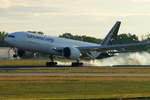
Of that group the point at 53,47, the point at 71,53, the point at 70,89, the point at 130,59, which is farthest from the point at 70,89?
the point at 130,59

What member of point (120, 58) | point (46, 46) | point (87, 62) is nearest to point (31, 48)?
point (46, 46)

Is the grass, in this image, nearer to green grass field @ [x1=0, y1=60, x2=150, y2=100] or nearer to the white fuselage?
green grass field @ [x1=0, y1=60, x2=150, y2=100]

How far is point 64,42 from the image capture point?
83312mm

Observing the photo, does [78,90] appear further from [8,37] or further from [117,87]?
[8,37]

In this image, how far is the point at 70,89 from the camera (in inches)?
1571

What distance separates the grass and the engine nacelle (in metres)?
32.7

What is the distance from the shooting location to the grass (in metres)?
34.6

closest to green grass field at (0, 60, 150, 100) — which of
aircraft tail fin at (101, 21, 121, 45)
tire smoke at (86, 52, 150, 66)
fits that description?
aircraft tail fin at (101, 21, 121, 45)

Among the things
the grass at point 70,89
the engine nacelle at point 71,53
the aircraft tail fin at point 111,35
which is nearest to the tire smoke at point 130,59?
→ the aircraft tail fin at point 111,35

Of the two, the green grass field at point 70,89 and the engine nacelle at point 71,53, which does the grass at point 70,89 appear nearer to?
the green grass field at point 70,89

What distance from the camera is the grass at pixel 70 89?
113ft

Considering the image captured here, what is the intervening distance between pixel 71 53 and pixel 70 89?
40.4 meters

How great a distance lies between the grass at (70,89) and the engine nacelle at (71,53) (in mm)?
32690

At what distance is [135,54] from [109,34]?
1310 centimetres
